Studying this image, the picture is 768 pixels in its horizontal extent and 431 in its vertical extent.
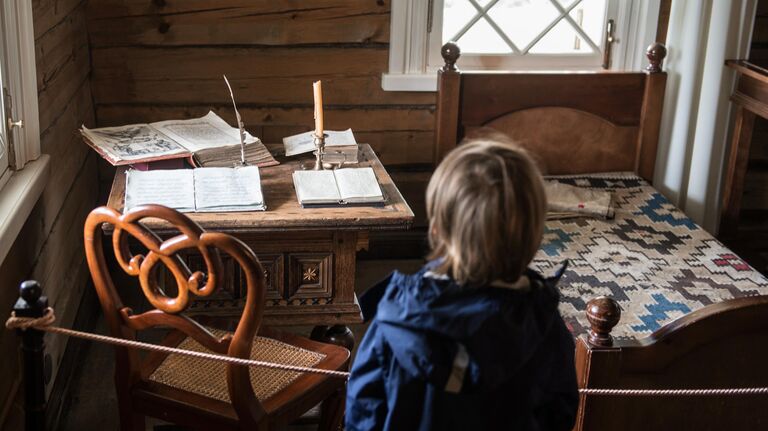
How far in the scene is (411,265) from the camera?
400cm

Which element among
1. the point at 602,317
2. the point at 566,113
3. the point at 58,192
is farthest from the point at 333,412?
the point at 566,113

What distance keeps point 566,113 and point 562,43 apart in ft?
1.12

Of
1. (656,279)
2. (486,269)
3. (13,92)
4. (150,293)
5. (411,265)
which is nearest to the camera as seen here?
(486,269)

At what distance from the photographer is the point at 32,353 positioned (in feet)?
6.48

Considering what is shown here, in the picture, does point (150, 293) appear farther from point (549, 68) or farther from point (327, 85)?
point (549, 68)

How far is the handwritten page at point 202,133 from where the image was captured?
2.84m

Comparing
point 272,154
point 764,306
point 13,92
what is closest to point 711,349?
point 764,306

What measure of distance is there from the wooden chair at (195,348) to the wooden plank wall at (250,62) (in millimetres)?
1412

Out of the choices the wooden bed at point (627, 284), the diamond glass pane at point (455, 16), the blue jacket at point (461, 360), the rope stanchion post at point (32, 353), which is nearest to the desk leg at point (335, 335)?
the wooden bed at point (627, 284)

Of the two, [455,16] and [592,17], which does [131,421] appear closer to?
[455,16]

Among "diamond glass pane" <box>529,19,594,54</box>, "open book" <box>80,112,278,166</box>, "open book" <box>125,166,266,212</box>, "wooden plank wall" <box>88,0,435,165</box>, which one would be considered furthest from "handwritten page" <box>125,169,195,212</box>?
"diamond glass pane" <box>529,19,594,54</box>

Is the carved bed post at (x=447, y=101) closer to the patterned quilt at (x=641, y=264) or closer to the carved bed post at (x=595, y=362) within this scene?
the patterned quilt at (x=641, y=264)

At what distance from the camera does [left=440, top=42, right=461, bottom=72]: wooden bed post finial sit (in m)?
3.48

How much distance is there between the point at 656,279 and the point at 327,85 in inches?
56.0
